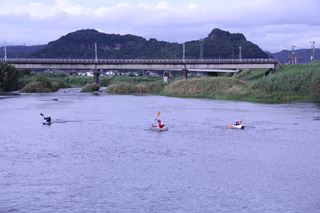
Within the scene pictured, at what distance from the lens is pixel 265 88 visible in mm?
104312

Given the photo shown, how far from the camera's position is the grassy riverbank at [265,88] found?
325ft

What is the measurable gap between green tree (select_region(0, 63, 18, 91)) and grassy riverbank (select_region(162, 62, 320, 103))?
3781 cm

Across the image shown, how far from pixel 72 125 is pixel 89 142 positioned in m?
12.9

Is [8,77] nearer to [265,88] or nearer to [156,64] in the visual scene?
[156,64]

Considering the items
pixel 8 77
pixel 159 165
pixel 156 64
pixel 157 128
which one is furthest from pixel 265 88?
pixel 159 165

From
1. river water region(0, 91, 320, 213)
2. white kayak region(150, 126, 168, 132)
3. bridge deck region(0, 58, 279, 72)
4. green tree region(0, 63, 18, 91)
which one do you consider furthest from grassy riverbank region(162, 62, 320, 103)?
white kayak region(150, 126, 168, 132)

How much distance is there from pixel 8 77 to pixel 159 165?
337ft

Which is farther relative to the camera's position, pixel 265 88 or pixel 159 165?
pixel 265 88

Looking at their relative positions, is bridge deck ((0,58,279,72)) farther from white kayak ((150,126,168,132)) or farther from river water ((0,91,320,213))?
white kayak ((150,126,168,132))

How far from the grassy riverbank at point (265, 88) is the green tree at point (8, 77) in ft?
124

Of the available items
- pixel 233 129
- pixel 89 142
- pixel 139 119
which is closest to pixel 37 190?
pixel 89 142

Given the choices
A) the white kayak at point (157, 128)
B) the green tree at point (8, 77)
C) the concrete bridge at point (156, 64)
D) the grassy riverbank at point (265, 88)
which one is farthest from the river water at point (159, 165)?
the concrete bridge at point (156, 64)

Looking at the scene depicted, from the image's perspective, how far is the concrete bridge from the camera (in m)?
134

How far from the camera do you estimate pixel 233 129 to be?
58.1 m
